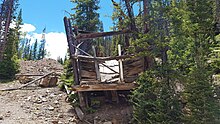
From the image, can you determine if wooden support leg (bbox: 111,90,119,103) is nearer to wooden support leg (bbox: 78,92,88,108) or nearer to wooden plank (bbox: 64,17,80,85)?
wooden support leg (bbox: 78,92,88,108)

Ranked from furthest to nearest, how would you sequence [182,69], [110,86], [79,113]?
[79,113], [110,86], [182,69]

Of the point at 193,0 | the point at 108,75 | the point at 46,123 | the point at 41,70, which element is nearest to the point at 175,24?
the point at 193,0

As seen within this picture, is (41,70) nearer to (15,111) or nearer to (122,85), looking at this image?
(15,111)

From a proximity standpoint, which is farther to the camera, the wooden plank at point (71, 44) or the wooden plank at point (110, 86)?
the wooden plank at point (71, 44)

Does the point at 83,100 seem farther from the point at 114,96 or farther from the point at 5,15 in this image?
the point at 5,15

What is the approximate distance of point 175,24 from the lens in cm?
525

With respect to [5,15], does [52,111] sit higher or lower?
lower

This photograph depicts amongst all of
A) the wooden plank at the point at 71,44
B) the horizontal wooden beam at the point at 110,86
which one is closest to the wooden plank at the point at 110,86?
the horizontal wooden beam at the point at 110,86

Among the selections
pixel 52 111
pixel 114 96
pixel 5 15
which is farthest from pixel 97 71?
pixel 5 15

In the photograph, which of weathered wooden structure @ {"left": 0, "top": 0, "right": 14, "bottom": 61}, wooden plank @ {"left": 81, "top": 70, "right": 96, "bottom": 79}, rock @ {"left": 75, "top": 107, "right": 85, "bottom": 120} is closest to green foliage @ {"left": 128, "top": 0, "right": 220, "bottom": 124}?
wooden plank @ {"left": 81, "top": 70, "right": 96, "bottom": 79}

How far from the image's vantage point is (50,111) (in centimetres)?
767

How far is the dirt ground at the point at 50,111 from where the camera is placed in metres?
6.73

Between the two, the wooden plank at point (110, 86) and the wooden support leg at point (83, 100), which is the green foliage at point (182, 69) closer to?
the wooden plank at point (110, 86)

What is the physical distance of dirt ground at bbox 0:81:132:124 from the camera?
6733mm
